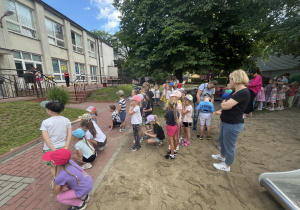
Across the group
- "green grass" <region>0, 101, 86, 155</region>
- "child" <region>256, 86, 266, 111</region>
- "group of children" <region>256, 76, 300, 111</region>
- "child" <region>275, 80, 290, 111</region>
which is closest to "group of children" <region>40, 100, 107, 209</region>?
"green grass" <region>0, 101, 86, 155</region>

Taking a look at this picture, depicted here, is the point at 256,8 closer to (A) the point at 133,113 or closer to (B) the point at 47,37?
(A) the point at 133,113

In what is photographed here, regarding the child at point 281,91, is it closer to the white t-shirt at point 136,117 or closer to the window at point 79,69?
the white t-shirt at point 136,117

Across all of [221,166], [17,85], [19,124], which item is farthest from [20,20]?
[221,166]

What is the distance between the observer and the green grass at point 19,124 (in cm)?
412

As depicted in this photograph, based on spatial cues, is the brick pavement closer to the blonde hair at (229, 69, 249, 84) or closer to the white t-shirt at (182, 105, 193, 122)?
the white t-shirt at (182, 105, 193, 122)

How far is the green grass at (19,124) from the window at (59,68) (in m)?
9.08

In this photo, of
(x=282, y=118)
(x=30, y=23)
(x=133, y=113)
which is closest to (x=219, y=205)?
(x=133, y=113)

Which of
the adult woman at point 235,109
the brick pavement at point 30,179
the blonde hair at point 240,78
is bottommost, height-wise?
the brick pavement at point 30,179

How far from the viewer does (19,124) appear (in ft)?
16.5

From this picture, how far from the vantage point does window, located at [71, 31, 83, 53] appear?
17141 millimetres

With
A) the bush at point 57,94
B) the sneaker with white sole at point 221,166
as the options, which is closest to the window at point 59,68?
the bush at point 57,94

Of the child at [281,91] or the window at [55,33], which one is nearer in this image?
the child at [281,91]

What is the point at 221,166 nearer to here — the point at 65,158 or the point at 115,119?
the point at 65,158

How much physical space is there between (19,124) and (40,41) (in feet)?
36.0
